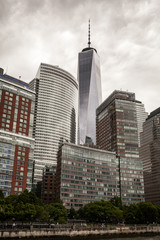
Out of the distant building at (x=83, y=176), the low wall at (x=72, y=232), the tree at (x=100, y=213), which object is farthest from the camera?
the distant building at (x=83, y=176)

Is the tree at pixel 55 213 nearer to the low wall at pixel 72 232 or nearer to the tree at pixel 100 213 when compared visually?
the tree at pixel 100 213

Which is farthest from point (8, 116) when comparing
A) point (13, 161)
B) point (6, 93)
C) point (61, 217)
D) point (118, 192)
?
point (118, 192)

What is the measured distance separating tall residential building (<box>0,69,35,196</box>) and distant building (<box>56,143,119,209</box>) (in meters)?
25.6

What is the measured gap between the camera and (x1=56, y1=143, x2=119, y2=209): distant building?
167 m

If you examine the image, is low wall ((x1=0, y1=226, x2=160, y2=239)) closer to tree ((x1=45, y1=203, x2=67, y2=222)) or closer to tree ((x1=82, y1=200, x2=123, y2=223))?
tree ((x1=82, y1=200, x2=123, y2=223))

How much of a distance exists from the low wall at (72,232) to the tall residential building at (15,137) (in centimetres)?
6047

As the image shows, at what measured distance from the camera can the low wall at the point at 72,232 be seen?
76000mm

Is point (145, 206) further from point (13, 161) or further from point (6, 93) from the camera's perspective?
point (6, 93)

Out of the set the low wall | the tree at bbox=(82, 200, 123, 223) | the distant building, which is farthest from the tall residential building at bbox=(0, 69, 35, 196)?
the low wall

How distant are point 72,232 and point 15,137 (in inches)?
3062

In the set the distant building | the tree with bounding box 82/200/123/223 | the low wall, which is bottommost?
the low wall

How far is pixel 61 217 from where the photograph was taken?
106 meters

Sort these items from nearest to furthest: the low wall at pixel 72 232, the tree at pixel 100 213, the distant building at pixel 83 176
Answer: the low wall at pixel 72 232
the tree at pixel 100 213
the distant building at pixel 83 176

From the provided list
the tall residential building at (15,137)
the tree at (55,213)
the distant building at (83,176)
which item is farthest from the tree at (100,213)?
the distant building at (83,176)
